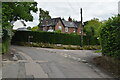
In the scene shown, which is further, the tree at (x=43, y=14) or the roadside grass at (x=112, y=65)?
the tree at (x=43, y=14)

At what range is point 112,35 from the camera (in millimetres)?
9695

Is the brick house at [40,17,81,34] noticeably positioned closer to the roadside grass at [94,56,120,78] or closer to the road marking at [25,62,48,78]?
the roadside grass at [94,56,120,78]

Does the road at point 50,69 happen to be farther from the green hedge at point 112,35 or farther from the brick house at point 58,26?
the brick house at point 58,26

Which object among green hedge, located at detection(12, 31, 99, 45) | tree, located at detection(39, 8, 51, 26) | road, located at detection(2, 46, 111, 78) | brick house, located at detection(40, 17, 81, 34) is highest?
tree, located at detection(39, 8, 51, 26)

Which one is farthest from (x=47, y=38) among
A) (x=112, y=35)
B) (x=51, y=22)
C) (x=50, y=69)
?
(x=51, y=22)

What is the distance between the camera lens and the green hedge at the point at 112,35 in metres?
8.80

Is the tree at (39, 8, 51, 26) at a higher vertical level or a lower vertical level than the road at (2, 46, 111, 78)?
higher

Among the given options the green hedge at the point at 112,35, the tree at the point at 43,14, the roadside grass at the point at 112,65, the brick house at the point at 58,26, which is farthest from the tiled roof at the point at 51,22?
the roadside grass at the point at 112,65

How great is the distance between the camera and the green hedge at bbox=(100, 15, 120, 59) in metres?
8.80

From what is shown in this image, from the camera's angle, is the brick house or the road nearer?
the road

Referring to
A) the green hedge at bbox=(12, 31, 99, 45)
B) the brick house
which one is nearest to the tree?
the brick house

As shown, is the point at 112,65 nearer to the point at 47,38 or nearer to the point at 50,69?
the point at 50,69

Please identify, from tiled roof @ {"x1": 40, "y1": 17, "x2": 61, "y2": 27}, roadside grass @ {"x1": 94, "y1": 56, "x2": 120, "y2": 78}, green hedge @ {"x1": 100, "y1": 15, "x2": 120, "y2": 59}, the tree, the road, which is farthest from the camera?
the tree

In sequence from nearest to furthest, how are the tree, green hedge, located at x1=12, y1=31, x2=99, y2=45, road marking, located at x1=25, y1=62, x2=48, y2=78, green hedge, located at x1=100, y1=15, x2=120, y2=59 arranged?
road marking, located at x1=25, y1=62, x2=48, y2=78 < green hedge, located at x1=100, y1=15, x2=120, y2=59 < green hedge, located at x1=12, y1=31, x2=99, y2=45 < the tree
